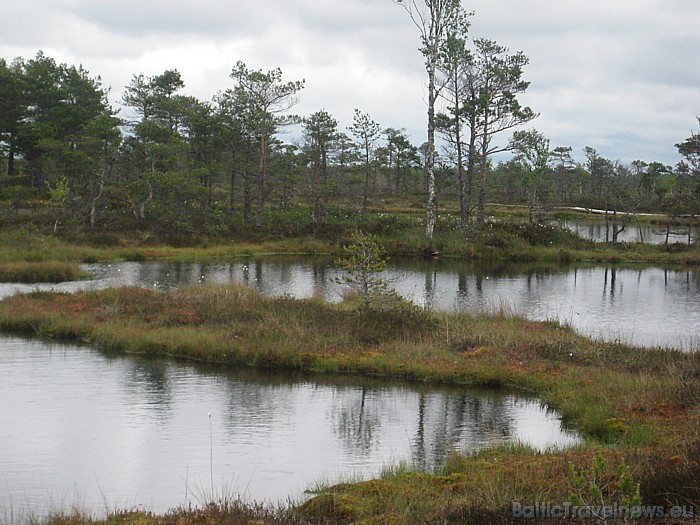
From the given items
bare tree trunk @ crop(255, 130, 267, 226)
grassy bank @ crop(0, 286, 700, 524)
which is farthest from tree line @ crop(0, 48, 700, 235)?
grassy bank @ crop(0, 286, 700, 524)

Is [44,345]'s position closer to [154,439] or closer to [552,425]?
[154,439]

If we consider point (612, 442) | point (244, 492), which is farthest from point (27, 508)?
point (612, 442)

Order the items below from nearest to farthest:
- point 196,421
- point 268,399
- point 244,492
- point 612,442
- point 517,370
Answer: point 244,492 → point 612,442 → point 196,421 → point 268,399 → point 517,370

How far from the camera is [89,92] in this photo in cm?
6019

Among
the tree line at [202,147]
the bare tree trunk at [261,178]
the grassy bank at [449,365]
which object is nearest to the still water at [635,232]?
the tree line at [202,147]

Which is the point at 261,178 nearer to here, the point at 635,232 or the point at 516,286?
the point at 516,286

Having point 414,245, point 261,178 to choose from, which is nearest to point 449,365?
point 414,245

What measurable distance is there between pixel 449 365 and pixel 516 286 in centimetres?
1932

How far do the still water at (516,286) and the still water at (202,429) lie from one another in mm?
5631

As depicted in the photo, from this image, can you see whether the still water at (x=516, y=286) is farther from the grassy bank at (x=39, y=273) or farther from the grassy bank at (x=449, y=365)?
the grassy bank at (x=449, y=365)

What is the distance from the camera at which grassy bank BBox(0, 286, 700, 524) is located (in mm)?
8859

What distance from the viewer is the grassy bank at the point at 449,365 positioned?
886 centimetres

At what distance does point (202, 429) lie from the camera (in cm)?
1421

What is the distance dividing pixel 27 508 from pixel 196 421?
16.2 ft
